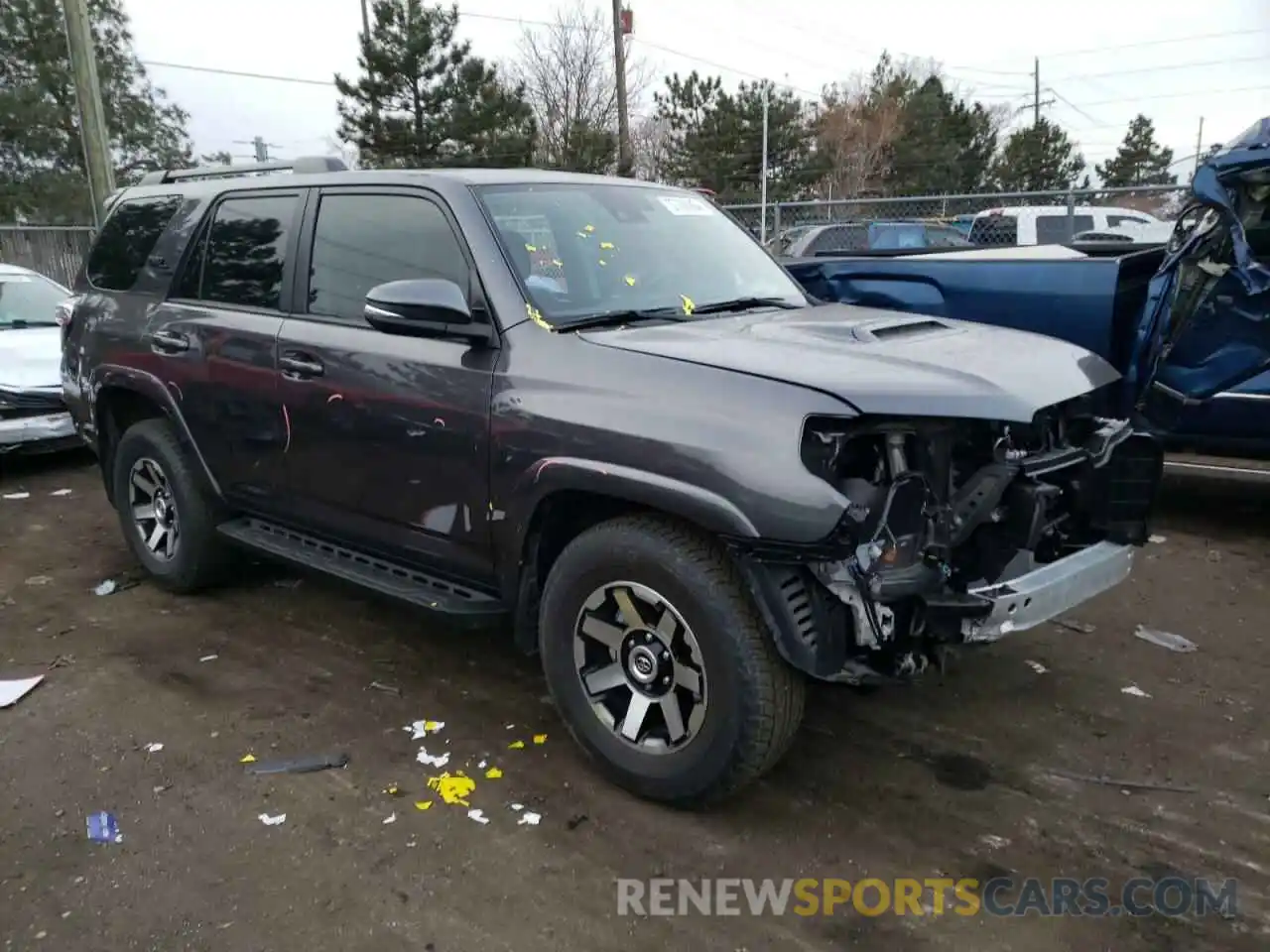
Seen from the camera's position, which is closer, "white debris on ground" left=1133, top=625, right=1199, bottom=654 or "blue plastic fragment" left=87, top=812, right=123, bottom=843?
"blue plastic fragment" left=87, top=812, right=123, bottom=843

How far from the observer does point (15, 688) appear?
398cm

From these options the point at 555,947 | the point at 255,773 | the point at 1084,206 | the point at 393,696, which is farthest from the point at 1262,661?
the point at 1084,206

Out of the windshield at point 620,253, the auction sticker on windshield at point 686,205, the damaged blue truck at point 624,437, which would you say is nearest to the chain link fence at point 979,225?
the auction sticker on windshield at point 686,205

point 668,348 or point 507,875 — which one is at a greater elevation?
point 668,348

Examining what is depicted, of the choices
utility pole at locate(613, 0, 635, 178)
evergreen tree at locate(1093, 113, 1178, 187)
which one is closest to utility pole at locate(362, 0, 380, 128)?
utility pole at locate(613, 0, 635, 178)

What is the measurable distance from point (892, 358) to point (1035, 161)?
47.5 m

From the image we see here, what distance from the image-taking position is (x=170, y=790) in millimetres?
3213

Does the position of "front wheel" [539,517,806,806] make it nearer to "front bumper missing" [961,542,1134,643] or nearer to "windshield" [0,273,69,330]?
"front bumper missing" [961,542,1134,643]

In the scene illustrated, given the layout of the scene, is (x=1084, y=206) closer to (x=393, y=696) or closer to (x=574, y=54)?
(x=393, y=696)

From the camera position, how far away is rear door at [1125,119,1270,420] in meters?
4.77

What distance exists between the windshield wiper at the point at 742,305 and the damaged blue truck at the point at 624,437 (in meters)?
0.01

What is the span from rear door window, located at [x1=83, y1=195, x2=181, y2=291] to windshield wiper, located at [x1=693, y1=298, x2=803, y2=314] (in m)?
2.83

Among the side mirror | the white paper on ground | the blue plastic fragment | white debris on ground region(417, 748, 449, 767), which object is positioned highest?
the side mirror

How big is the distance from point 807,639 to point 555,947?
104 cm
